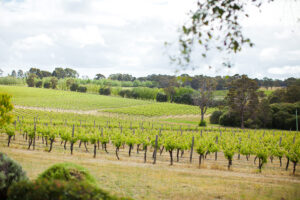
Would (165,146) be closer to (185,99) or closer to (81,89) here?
→ (185,99)

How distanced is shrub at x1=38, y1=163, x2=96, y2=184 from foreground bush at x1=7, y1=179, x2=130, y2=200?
1036 millimetres

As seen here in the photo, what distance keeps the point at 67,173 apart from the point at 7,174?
4.20 ft

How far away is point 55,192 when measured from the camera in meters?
4.83

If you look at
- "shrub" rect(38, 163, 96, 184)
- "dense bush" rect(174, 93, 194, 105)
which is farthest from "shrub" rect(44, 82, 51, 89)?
"shrub" rect(38, 163, 96, 184)

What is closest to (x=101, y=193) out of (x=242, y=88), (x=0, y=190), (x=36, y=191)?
(x=36, y=191)

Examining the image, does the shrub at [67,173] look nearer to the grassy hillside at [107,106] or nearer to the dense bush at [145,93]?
the grassy hillside at [107,106]

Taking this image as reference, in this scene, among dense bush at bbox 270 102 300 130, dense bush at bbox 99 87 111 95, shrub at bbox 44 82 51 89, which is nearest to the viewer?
dense bush at bbox 270 102 300 130

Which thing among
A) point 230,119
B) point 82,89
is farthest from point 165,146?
point 82,89

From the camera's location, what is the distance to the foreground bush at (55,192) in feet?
15.7

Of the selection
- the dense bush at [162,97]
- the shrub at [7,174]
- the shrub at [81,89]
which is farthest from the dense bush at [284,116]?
the shrub at [81,89]

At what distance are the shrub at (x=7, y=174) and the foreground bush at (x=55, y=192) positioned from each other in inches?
32.2

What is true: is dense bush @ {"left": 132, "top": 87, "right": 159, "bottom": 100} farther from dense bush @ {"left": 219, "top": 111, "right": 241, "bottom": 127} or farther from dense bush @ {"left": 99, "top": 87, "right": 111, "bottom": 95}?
dense bush @ {"left": 219, "top": 111, "right": 241, "bottom": 127}

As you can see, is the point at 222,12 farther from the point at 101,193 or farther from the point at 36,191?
the point at 36,191

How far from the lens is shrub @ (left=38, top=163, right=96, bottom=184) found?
613cm
